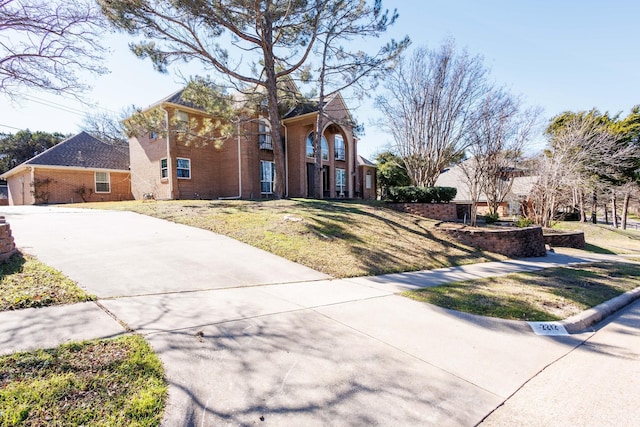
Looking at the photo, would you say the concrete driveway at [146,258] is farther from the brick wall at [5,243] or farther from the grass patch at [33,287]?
the brick wall at [5,243]

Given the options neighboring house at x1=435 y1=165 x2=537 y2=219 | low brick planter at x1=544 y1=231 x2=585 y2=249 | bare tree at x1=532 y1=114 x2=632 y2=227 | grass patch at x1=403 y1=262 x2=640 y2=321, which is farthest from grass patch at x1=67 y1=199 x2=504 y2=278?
bare tree at x1=532 y1=114 x2=632 y2=227

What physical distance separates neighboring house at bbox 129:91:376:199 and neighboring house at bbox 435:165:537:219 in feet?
28.3

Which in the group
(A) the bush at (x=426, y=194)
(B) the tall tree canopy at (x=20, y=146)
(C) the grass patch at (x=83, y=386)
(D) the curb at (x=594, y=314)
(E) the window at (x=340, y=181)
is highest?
(B) the tall tree canopy at (x=20, y=146)

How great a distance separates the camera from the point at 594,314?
494 cm

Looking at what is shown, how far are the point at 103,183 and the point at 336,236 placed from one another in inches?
836

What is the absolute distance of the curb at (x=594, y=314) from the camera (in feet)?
14.7

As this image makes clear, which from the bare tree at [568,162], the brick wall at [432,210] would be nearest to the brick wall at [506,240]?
the brick wall at [432,210]

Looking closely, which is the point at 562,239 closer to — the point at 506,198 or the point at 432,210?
the point at 432,210

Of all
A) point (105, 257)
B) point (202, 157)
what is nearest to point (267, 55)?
point (202, 157)

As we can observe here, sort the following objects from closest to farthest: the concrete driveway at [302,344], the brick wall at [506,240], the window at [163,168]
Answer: the concrete driveway at [302,344] < the brick wall at [506,240] < the window at [163,168]

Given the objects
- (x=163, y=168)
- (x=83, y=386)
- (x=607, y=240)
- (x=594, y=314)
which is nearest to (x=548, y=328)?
(x=594, y=314)

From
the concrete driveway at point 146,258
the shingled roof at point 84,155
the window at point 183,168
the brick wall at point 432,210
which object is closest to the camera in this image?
the concrete driveway at point 146,258

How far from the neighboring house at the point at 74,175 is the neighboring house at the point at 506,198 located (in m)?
23.7

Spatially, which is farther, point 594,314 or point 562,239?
point 562,239
